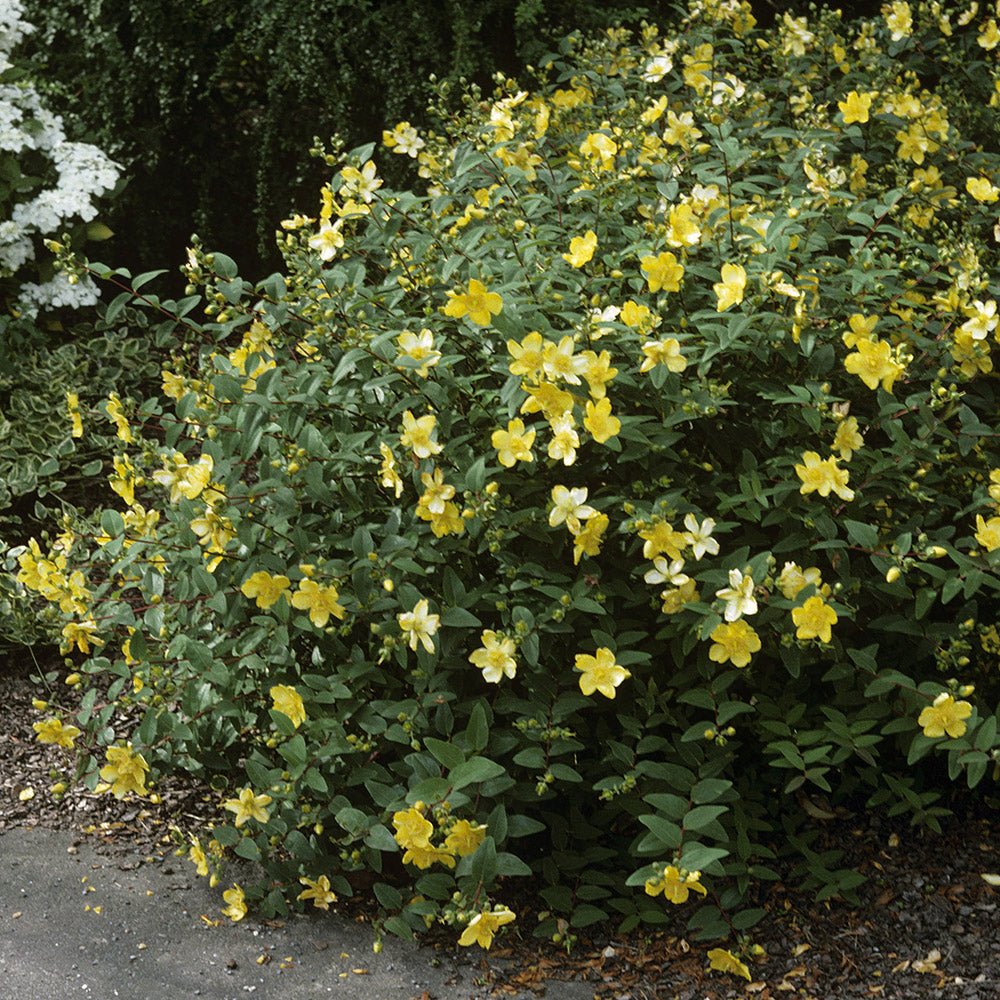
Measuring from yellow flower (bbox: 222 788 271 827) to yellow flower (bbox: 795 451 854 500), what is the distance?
102 centimetres

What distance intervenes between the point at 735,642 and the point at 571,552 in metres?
0.35

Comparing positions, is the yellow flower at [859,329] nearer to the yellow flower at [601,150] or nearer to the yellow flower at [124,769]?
the yellow flower at [601,150]

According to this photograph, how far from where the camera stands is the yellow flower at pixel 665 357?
6.47ft

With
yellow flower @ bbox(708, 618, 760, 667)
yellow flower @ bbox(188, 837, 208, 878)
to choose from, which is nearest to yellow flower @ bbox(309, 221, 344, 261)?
yellow flower @ bbox(708, 618, 760, 667)

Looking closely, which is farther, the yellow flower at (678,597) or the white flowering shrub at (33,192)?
the white flowering shrub at (33,192)

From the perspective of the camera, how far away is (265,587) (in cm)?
204

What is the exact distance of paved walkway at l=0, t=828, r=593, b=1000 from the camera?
201 cm

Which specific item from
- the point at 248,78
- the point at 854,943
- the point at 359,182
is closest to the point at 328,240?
the point at 359,182

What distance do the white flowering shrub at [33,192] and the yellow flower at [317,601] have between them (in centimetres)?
223

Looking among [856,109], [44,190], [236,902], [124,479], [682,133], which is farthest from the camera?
[44,190]

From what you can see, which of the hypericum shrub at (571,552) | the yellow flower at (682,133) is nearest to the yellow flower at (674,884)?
the hypericum shrub at (571,552)

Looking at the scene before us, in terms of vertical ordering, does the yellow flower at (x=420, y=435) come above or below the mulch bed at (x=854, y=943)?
above

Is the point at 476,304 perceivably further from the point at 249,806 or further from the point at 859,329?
the point at 249,806

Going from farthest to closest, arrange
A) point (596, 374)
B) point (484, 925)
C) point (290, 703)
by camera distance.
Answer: point (290, 703) → point (596, 374) → point (484, 925)
